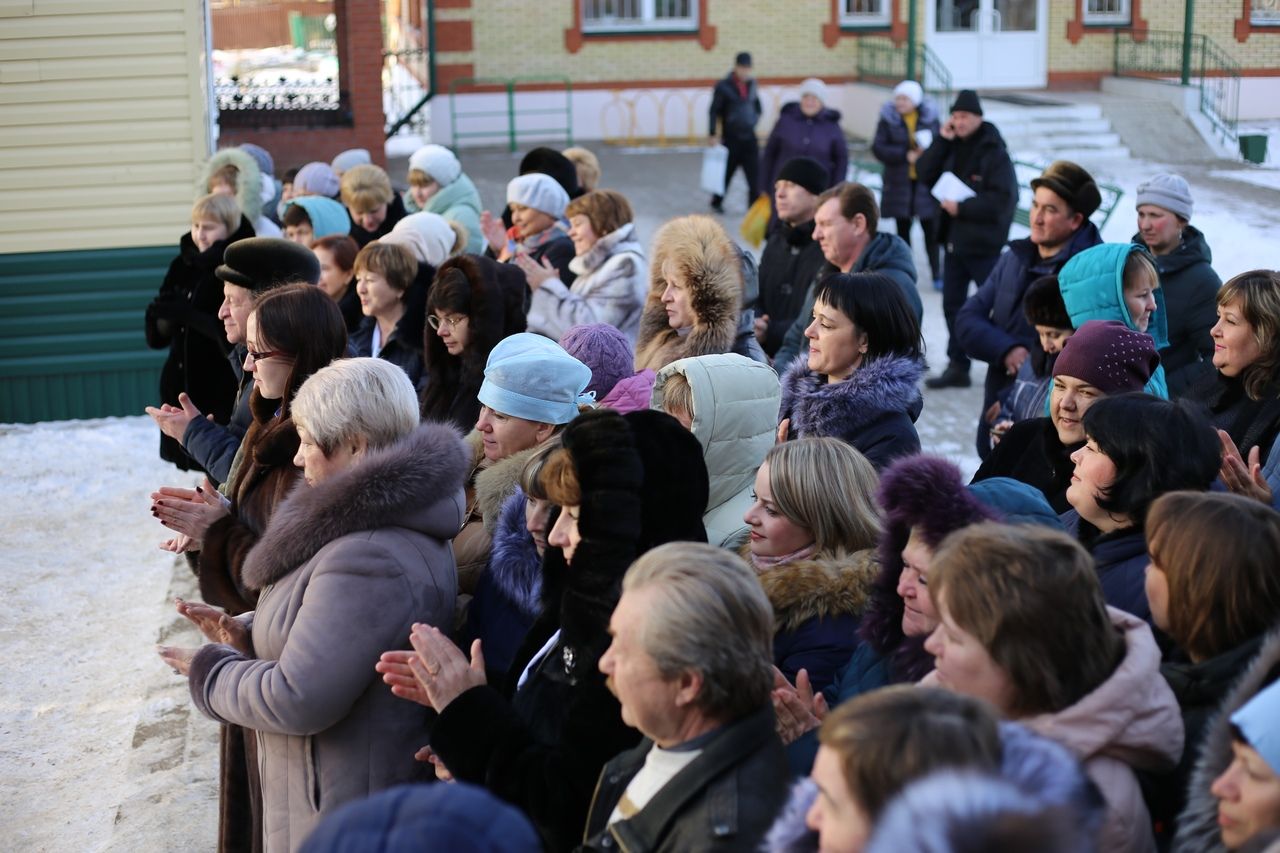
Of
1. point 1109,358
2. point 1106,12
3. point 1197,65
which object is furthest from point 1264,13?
point 1109,358

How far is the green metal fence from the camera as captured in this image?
70.7ft

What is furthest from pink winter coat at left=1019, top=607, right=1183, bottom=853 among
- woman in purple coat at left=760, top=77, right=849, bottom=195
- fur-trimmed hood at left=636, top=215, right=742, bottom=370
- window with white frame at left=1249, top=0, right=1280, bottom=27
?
window with white frame at left=1249, top=0, right=1280, bottom=27

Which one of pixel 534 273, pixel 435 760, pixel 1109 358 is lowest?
pixel 435 760

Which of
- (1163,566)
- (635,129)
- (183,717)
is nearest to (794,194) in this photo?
(183,717)

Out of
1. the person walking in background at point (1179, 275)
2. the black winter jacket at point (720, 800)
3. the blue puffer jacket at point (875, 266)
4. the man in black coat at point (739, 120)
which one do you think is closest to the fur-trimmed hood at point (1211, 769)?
the black winter jacket at point (720, 800)

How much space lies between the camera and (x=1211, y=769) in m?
2.21

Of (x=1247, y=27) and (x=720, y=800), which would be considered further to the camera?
(x=1247, y=27)

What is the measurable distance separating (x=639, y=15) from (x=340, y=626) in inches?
834

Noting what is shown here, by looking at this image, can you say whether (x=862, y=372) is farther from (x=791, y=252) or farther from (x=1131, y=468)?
(x=791, y=252)

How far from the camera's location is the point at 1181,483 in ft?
10.8

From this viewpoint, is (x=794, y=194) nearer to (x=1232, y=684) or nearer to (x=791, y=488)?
(x=791, y=488)

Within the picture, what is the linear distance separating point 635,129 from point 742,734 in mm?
21064

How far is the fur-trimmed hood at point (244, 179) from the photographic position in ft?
27.6

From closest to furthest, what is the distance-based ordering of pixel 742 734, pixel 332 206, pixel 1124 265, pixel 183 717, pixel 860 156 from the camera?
1. pixel 742 734
2. pixel 1124 265
3. pixel 183 717
4. pixel 332 206
5. pixel 860 156
